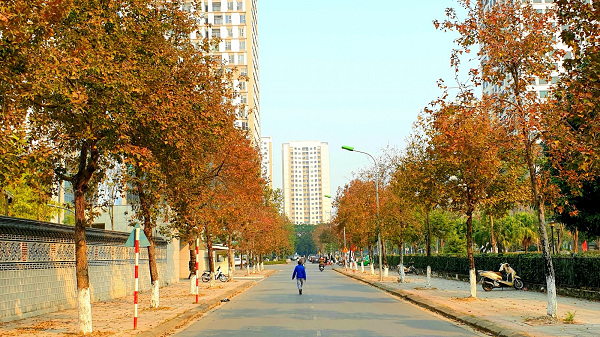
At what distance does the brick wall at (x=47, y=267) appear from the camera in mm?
18656

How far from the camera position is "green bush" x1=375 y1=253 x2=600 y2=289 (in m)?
24.0

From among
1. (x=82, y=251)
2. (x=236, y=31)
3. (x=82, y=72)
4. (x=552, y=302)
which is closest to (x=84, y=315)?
(x=82, y=251)

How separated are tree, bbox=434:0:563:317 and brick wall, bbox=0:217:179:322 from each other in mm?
14626

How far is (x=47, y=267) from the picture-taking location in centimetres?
2169

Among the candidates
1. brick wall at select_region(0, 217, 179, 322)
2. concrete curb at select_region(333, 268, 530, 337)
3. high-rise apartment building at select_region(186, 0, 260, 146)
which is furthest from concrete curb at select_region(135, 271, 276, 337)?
high-rise apartment building at select_region(186, 0, 260, 146)

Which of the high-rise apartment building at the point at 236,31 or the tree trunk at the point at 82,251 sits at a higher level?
the high-rise apartment building at the point at 236,31

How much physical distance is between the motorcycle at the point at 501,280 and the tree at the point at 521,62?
1255cm

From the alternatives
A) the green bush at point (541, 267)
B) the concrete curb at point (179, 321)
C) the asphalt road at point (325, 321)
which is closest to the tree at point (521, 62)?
the asphalt road at point (325, 321)

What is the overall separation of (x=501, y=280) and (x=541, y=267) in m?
2.11

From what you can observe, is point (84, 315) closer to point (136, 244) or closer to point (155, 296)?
point (136, 244)

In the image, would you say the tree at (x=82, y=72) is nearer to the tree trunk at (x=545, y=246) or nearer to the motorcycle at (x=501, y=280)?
the tree trunk at (x=545, y=246)

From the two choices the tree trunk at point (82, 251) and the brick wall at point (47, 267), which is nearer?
the tree trunk at point (82, 251)

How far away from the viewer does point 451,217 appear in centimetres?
6881

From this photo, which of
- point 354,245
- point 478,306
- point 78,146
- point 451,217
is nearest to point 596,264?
point 478,306
